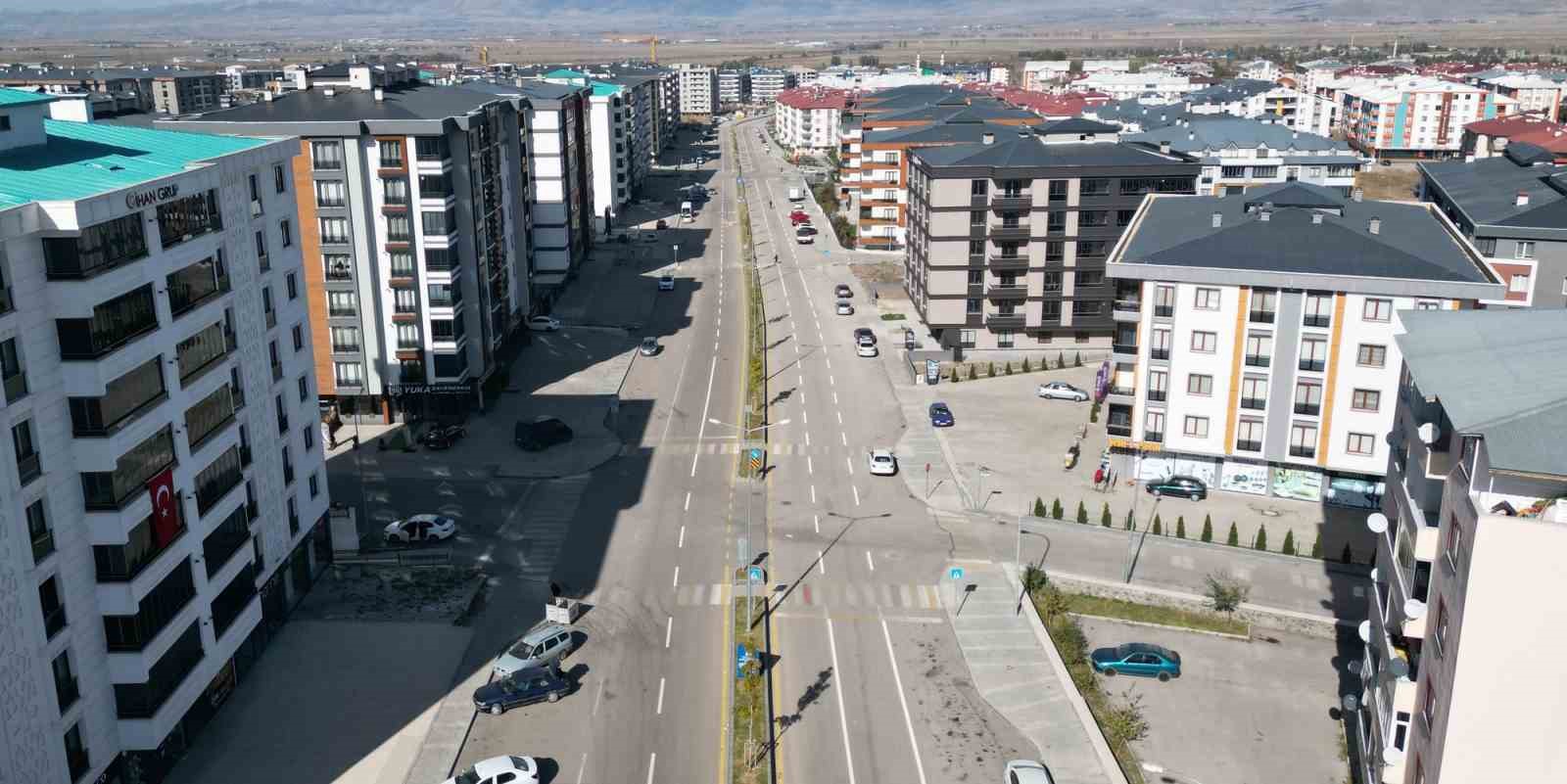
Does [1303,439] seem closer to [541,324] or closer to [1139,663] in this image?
[1139,663]

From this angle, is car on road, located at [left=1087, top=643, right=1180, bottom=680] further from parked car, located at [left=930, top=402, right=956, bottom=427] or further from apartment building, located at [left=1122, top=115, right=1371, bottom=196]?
apartment building, located at [left=1122, top=115, right=1371, bottom=196]

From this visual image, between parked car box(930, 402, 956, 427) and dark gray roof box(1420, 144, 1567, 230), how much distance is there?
36.3 meters

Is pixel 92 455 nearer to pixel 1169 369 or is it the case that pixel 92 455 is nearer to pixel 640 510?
pixel 640 510

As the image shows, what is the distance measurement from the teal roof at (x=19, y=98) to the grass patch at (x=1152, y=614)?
43.8m

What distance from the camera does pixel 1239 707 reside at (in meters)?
45.7

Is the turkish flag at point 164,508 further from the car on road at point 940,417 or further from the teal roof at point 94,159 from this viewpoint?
the car on road at point 940,417

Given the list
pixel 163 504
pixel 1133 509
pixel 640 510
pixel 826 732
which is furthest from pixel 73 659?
pixel 1133 509

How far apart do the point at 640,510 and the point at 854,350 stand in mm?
37580

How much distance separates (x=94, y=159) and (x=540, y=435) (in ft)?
116

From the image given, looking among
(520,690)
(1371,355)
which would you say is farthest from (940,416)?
(520,690)

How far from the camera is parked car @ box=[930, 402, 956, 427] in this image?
78.3 m

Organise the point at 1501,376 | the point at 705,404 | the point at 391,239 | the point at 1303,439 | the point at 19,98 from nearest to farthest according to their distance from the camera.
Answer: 1. the point at 1501,376
2. the point at 19,98
3. the point at 1303,439
4. the point at 391,239
5. the point at 705,404

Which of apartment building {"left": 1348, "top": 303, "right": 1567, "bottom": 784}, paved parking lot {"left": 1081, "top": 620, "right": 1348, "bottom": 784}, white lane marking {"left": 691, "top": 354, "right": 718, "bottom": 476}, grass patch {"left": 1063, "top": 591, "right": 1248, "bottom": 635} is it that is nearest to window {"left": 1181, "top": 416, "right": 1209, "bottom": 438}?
grass patch {"left": 1063, "top": 591, "right": 1248, "bottom": 635}

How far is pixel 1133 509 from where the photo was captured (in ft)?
206
